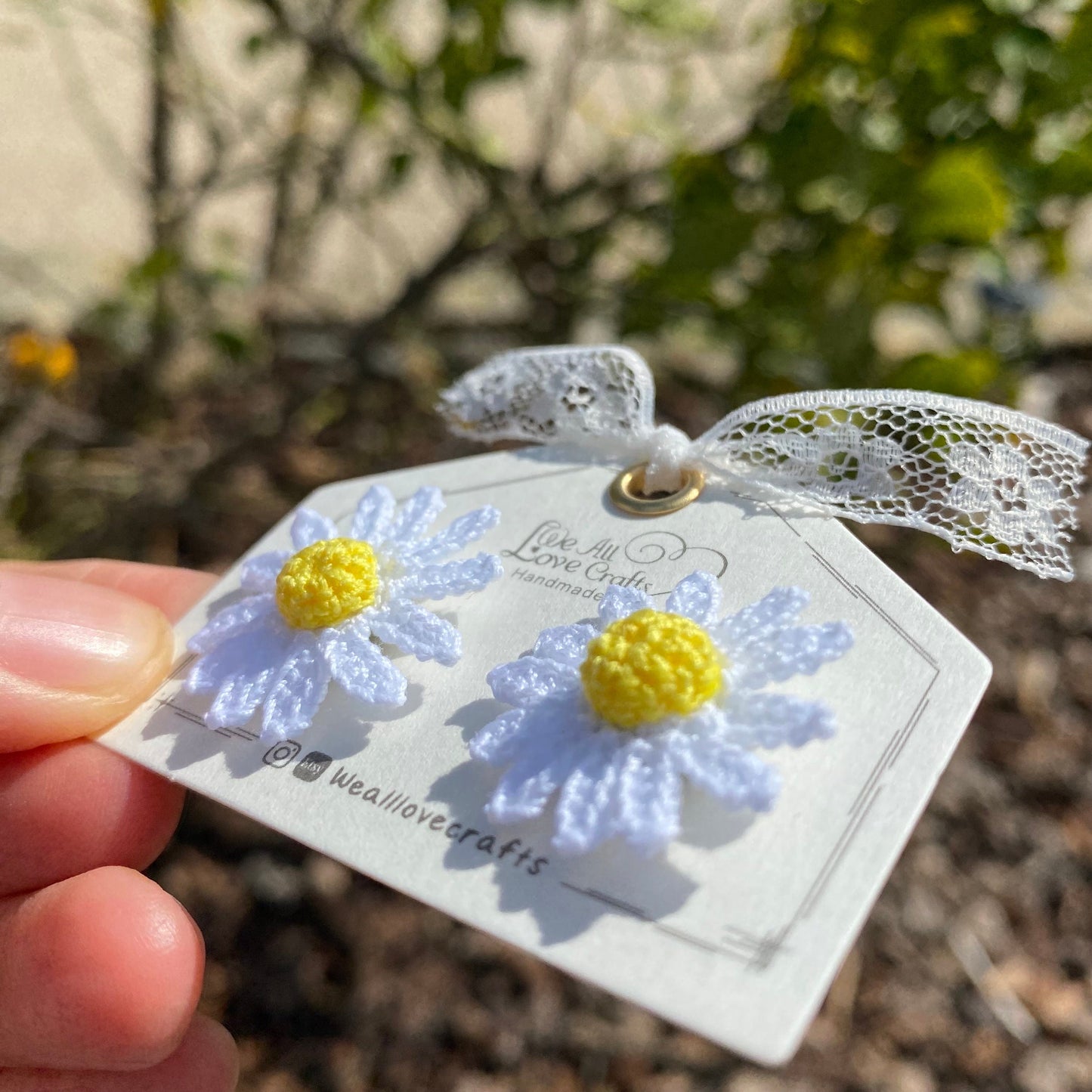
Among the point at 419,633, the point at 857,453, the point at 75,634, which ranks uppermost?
the point at 857,453

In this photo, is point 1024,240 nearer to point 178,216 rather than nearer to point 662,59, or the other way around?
point 662,59

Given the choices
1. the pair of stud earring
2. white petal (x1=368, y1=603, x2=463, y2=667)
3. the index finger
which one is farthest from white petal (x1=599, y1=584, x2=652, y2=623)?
the index finger

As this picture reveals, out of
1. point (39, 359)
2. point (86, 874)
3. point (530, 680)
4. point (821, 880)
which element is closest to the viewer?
point (821, 880)

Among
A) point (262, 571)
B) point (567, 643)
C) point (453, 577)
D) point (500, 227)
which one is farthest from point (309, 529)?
point (500, 227)

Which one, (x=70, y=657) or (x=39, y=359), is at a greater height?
(x=70, y=657)

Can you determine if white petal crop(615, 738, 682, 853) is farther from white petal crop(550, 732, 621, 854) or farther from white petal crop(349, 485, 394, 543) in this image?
white petal crop(349, 485, 394, 543)

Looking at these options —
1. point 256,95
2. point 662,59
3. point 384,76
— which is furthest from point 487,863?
point 256,95

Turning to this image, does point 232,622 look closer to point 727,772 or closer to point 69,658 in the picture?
point 69,658
